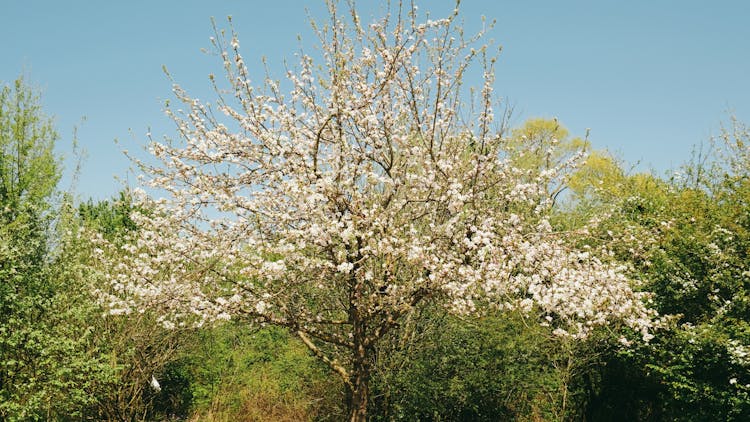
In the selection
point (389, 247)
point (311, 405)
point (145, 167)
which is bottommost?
point (311, 405)

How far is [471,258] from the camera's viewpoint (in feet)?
24.7

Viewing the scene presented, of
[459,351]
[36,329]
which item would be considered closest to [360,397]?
[459,351]

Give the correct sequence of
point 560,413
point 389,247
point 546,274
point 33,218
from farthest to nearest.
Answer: point 560,413, point 33,218, point 546,274, point 389,247

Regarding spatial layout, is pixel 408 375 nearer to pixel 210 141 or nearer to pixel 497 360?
pixel 497 360

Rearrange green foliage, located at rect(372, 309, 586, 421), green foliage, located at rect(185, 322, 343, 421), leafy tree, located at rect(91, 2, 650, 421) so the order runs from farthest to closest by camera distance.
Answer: green foliage, located at rect(185, 322, 343, 421), green foliage, located at rect(372, 309, 586, 421), leafy tree, located at rect(91, 2, 650, 421)

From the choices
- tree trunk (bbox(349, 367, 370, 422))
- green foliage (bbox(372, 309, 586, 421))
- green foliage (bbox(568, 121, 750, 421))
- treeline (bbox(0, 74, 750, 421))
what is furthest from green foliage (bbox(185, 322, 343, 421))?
green foliage (bbox(568, 121, 750, 421))

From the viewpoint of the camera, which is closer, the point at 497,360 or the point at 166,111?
the point at 166,111

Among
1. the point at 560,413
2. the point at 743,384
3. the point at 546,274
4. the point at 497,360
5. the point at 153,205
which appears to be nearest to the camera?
the point at 546,274

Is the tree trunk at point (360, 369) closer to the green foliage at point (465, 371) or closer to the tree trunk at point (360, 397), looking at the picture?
the tree trunk at point (360, 397)

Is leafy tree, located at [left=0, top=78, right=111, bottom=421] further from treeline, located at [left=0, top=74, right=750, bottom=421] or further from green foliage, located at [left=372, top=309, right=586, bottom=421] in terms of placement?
green foliage, located at [left=372, top=309, right=586, bottom=421]

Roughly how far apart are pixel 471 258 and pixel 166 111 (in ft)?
15.8

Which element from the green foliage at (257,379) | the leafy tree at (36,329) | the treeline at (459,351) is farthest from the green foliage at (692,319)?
the leafy tree at (36,329)

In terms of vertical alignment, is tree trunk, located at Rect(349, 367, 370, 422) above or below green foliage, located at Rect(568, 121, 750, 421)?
below

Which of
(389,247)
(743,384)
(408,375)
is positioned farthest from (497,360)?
(389,247)
